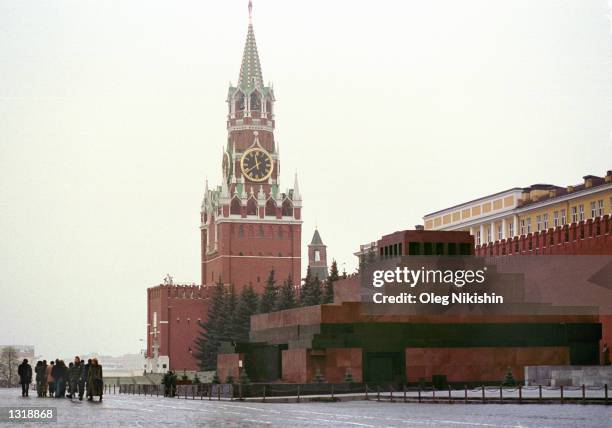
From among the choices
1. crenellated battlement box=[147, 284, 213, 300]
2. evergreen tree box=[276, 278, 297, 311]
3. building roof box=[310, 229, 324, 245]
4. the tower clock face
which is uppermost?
the tower clock face

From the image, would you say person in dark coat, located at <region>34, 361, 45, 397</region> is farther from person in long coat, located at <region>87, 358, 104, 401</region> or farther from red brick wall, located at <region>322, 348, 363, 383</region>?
red brick wall, located at <region>322, 348, 363, 383</region>

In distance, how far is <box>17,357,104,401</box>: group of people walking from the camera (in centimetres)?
3434

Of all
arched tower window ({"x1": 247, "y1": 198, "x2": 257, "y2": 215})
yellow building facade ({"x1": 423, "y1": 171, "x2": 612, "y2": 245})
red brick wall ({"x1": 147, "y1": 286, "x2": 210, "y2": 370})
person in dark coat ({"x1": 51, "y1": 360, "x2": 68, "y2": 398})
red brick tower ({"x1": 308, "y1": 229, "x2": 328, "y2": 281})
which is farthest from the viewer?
red brick tower ({"x1": 308, "y1": 229, "x2": 328, "y2": 281})

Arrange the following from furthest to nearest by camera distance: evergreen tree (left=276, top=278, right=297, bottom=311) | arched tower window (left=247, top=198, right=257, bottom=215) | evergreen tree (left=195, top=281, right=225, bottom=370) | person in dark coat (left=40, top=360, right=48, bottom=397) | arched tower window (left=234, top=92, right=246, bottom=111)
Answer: arched tower window (left=234, top=92, right=246, bottom=111)
arched tower window (left=247, top=198, right=257, bottom=215)
evergreen tree (left=195, top=281, right=225, bottom=370)
evergreen tree (left=276, top=278, right=297, bottom=311)
person in dark coat (left=40, top=360, right=48, bottom=397)

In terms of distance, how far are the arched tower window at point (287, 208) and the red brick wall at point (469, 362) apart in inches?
3465

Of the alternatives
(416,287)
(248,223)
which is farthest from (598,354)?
(248,223)

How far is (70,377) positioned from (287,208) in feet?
339

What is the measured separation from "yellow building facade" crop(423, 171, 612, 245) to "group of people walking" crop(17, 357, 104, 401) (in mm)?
44665

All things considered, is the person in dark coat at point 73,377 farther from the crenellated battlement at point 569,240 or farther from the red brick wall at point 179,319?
the red brick wall at point 179,319

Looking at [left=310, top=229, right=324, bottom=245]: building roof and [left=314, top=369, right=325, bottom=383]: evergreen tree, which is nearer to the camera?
[left=314, top=369, right=325, bottom=383]: evergreen tree

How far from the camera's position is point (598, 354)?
2116 inches

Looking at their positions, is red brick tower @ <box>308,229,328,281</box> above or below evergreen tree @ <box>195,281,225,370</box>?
above

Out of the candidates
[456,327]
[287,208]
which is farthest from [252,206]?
[456,327]

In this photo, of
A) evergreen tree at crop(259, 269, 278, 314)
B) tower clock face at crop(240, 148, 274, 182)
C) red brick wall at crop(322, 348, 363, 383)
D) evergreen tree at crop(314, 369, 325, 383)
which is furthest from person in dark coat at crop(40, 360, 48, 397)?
tower clock face at crop(240, 148, 274, 182)
